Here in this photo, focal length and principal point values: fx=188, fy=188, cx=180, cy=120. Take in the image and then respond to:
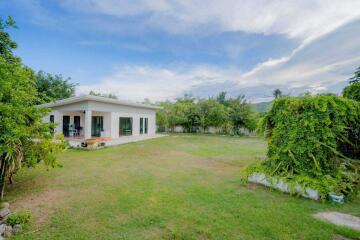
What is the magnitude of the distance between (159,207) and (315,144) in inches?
177

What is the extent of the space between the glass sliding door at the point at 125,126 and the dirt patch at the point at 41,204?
41.2 ft

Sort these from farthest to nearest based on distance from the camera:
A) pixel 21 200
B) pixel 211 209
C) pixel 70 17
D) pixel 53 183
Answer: pixel 70 17, pixel 53 183, pixel 21 200, pixel 211 209

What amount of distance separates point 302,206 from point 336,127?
2424mm

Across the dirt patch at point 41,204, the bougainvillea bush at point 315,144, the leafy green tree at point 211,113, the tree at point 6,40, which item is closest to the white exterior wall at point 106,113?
the tree at point 6,40

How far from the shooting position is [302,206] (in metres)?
4.43

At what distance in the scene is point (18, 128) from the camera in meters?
4.08

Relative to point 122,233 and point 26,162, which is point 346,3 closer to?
point 122,233

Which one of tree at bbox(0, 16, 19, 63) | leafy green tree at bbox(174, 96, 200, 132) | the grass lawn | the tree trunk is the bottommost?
the grass lawn

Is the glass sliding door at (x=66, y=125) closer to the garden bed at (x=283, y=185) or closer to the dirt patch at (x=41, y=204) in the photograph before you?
the dirt patch at (x=41, y=204)

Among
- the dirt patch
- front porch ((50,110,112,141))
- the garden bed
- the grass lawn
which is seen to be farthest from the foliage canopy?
the dirt patch

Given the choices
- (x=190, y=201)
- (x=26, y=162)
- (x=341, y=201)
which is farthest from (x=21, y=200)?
(x=341, y=201)

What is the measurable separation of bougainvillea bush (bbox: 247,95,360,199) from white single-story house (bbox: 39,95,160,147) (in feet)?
39.5

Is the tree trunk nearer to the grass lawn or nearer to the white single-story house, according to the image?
the grass lawn

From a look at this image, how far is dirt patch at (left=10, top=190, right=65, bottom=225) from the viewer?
3.82 metres
